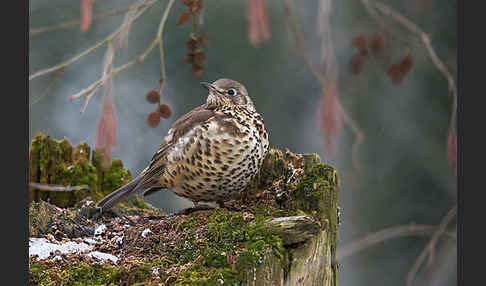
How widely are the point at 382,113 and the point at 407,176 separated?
66cm

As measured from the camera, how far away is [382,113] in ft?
14.1

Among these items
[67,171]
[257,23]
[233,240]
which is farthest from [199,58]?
[67,171]

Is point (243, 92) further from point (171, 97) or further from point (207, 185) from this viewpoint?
point (171, 97)

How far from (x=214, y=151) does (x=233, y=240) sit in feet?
1.91

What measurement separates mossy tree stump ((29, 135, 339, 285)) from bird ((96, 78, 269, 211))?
7.6 inches

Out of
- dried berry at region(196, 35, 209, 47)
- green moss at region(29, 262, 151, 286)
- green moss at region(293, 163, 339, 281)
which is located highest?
dried berry at region(196, 35, 209, 47)

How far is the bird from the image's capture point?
9.31ft

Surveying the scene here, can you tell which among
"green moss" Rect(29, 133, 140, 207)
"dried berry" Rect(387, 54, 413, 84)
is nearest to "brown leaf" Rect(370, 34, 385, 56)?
"dried berry" Rect(387, 54, 413, 84)

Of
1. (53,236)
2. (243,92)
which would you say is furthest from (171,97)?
A: (53,236)

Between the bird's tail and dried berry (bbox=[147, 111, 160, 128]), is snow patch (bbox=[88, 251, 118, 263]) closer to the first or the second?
the bird's tail

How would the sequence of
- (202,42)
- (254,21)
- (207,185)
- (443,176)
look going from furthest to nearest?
(443,176) → (207,185) → (202,42) → (254,21)

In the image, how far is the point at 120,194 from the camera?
3.23m

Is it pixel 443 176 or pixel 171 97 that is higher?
pixel 171 97

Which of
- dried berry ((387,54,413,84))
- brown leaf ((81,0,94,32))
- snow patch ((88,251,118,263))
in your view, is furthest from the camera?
snow patch ((88,251,118,263))
